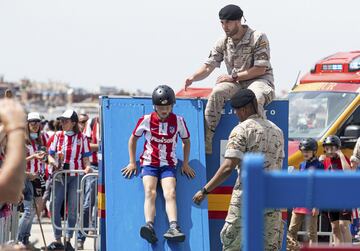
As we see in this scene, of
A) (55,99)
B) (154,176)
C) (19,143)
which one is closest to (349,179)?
(19,143)

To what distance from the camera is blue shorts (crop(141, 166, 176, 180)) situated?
1012cm

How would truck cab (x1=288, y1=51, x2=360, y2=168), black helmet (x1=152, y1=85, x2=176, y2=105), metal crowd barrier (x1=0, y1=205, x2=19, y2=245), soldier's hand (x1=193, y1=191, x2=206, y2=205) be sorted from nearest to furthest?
soldier's hand (x1=193, y1=191, x2=206, y2=205) < black helmet (x1=152, y1=85, x2=176, y2=105) < metal crowd barrier (x1=0, y1=205, x2=19, y2=245) < truck cab (x1=288, y1=51, x2=360, y2=168)

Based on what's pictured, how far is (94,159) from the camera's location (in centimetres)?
1692

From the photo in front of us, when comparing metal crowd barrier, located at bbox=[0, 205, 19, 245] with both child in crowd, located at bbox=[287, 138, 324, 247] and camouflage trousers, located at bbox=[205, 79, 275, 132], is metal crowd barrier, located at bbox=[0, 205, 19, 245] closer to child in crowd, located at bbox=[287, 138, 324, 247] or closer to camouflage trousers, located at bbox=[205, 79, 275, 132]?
camouflage trousers, located at bbox=[205, 79, 275, 132]

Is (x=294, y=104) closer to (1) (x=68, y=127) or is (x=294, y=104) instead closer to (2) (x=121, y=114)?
(1) (x=68, y=127)

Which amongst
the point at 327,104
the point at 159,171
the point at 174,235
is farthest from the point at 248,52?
the point at 327,104

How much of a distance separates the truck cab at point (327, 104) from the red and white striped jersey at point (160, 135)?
459 cm

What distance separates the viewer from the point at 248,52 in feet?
34.4

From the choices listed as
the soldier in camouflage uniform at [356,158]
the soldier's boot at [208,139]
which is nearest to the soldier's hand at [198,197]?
the soldier's boot at [208,139]

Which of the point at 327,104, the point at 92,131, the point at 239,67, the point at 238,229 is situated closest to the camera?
the point at 238,229

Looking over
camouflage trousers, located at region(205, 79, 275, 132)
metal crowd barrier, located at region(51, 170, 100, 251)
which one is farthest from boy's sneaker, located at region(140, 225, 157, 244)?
metal crowd barrier, located at region(51, 170, 100, 251)

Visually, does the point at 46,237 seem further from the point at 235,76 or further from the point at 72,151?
the point at 235,76

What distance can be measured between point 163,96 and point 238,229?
5.66 feet

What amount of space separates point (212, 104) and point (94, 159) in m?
6.76
